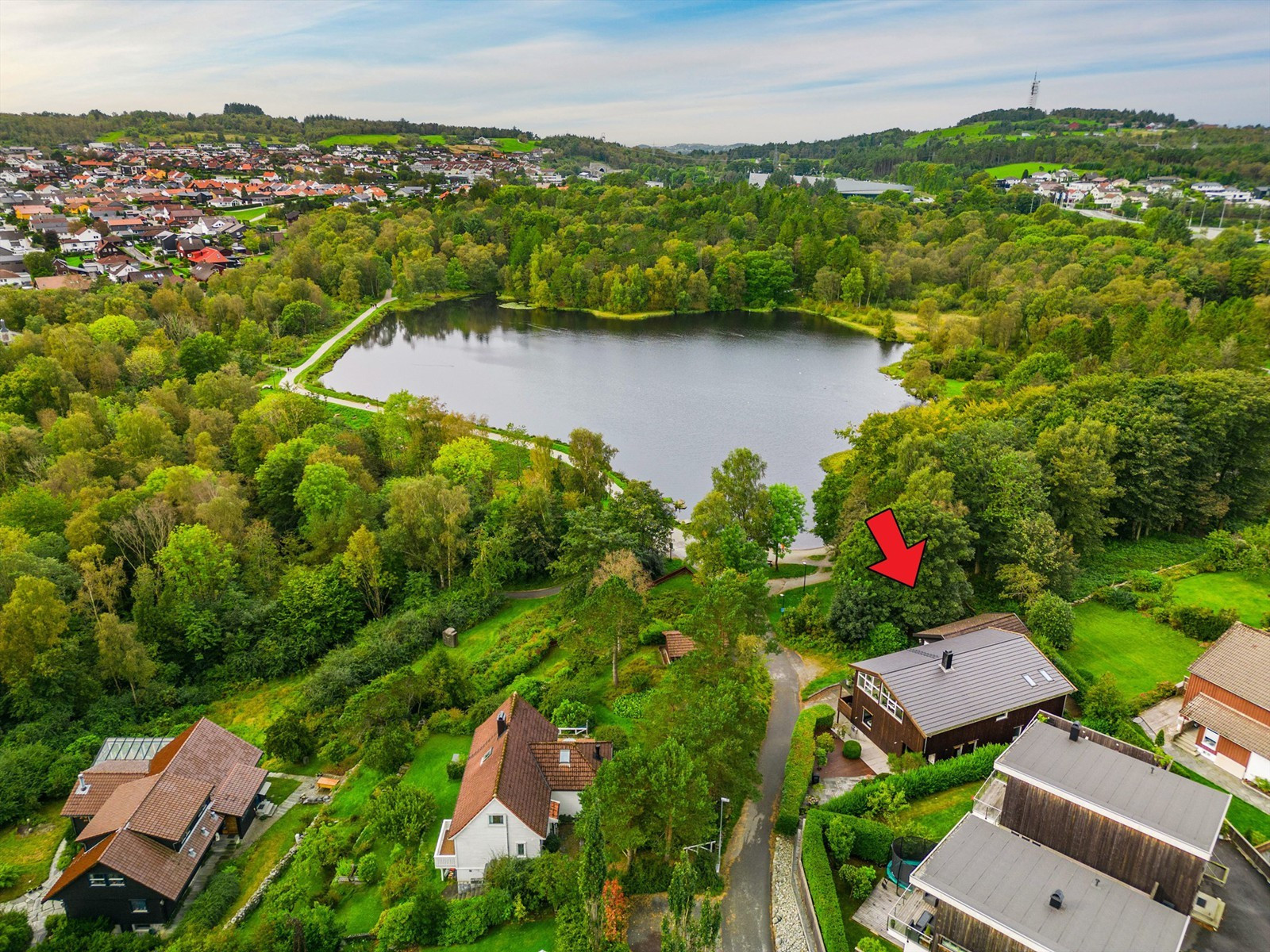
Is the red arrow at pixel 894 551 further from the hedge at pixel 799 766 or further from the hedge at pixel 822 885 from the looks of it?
the hedge at pixel 822 885

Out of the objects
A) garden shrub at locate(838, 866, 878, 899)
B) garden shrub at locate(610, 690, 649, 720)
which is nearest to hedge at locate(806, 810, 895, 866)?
garden shrub at locate(838, 866, 878, 899)

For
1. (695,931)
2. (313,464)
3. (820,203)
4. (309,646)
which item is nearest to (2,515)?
(313,464)

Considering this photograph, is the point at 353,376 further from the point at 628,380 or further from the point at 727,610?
the point at 727,610

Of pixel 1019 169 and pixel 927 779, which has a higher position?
pixel 1019 169

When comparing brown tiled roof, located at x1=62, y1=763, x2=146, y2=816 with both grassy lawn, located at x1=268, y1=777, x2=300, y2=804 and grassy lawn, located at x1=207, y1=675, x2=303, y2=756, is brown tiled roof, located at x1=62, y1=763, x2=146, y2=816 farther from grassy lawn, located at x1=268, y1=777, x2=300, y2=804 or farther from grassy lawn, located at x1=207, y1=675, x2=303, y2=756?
grassy lawn, located at x1=207, y1=675, x2=303, y2=756

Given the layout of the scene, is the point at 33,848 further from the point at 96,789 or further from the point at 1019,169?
the point at 1019,169

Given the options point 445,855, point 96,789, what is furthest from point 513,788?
point 96,789
